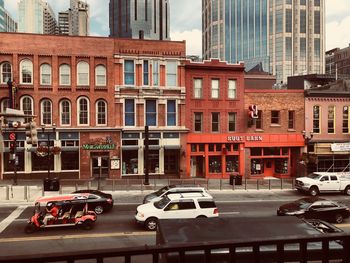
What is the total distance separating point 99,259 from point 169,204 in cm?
1467

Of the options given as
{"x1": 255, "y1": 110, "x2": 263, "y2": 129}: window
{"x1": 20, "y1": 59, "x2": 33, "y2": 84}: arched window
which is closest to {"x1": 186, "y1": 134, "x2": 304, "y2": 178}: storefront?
{"x1": 255, "y1": 110, "x2": 263, "y2": 129}: window

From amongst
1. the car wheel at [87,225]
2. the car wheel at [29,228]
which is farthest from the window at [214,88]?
the car wheel at [29,228]

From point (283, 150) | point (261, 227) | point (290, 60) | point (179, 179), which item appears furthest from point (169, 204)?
point (290, 60)

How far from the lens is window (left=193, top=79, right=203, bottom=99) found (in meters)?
36.7

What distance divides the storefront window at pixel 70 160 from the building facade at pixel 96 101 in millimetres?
95

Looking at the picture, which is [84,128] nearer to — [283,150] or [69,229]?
[69,229]

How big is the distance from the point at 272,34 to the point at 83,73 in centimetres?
14922

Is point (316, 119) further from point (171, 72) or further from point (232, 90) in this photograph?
point (171, 72)

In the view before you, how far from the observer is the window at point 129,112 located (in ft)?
115

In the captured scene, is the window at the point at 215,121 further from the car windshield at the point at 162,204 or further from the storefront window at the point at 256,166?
the car windshield at the point at 162,204

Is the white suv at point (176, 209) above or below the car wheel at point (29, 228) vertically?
above

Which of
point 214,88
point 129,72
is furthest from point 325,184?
point 129,72

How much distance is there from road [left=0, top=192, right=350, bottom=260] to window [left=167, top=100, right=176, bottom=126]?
13441 millimetres

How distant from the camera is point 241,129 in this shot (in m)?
37.1
